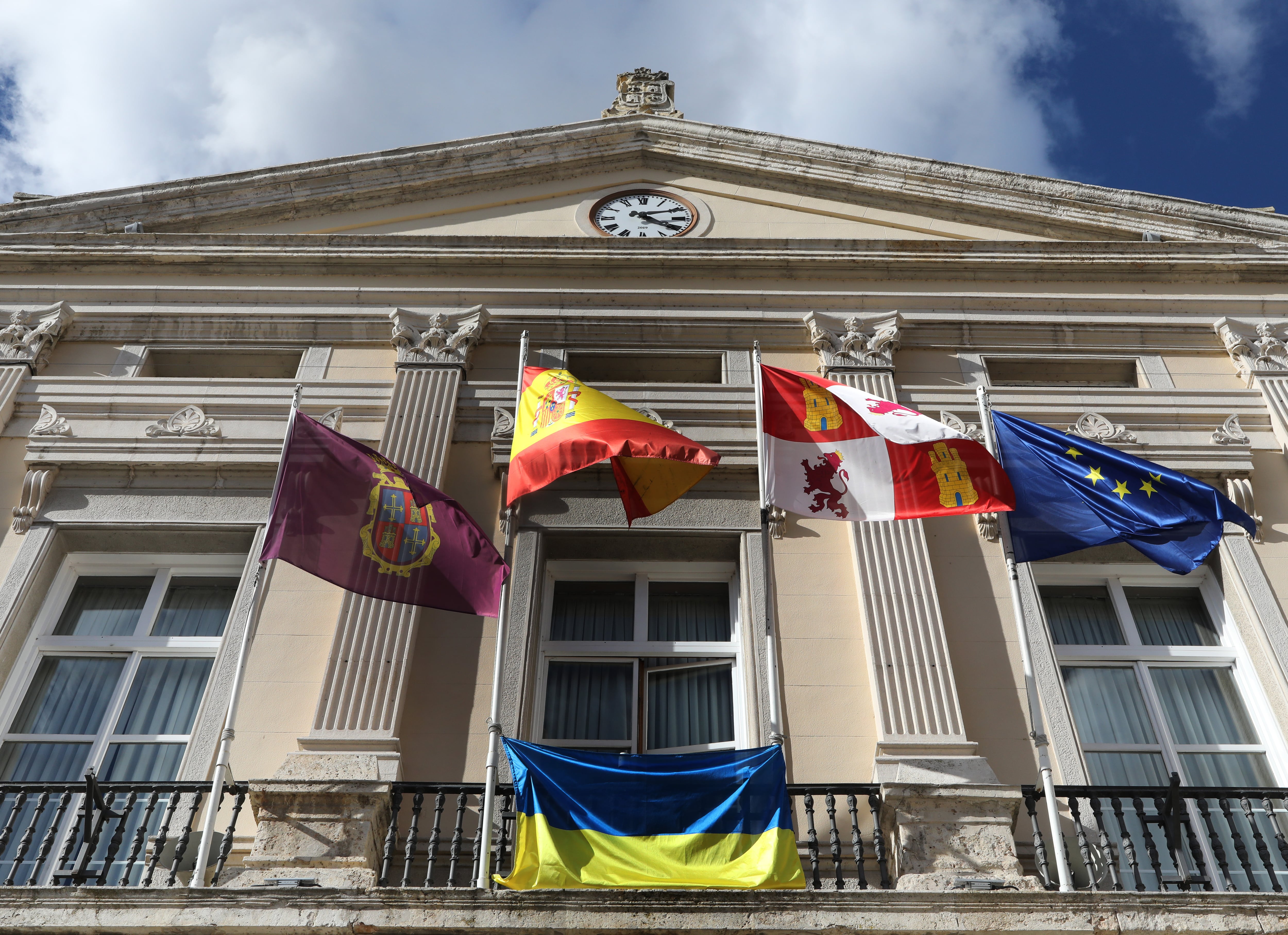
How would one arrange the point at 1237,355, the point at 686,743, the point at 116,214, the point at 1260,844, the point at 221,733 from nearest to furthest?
the point at 1260,844 < the point at 221,733 < the point at 686,743 < the point at 1237,355 < the point at 116,214

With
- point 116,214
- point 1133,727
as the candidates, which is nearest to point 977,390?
point 1133,727

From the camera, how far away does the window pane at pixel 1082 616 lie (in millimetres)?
9656

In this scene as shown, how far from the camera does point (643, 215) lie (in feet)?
42.9

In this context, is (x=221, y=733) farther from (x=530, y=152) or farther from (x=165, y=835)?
(x=530, y=152)

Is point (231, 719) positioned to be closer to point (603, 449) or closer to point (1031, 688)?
point (603, 449)

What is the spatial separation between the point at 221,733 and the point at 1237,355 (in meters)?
9.34

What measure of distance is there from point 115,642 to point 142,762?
3.62 feet

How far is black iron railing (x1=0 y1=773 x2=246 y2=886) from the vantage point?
24.3 feet

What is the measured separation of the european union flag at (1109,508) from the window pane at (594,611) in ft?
10.1

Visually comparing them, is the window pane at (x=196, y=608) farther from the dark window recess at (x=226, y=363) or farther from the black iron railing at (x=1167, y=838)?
the black iron railing at (x=1167, y=838)

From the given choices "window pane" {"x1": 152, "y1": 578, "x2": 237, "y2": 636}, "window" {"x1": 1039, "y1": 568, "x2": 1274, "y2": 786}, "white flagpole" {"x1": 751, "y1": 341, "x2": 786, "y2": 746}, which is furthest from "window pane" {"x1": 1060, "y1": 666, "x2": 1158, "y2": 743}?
"window pane" {"x1": 152, "y1": 578, "x2": 237, "y2": 636}

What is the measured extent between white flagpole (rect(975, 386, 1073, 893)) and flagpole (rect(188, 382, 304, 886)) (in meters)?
4.93

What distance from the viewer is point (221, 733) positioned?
8289 millimetres

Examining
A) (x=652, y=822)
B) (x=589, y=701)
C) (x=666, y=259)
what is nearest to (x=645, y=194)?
(x=666, y=259)
